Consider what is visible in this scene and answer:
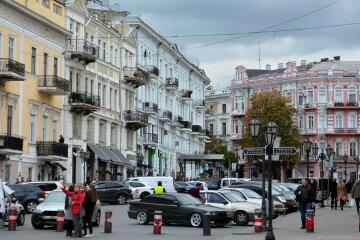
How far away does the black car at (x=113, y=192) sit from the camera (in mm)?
52969

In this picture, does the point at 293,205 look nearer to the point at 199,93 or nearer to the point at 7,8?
the point at 7,8

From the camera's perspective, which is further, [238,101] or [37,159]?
[238,101]

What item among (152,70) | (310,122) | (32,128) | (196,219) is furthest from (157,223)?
(310,122)

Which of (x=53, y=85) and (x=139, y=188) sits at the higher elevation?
(x=53, y=85)

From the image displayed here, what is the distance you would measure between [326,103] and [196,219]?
9003cm

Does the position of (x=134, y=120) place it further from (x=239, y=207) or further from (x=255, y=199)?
(x=239, y=207)

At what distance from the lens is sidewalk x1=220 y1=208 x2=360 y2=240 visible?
90.3ft

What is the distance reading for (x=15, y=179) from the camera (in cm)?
5397

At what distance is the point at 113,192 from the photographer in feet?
174

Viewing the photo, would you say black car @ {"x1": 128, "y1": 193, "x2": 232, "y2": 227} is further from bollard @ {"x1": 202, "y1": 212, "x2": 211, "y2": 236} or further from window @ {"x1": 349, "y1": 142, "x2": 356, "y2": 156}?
window @ {"x1": 349, "y1": 142, "x2": 356, "y2": 156}

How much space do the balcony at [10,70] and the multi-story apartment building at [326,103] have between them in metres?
70.9

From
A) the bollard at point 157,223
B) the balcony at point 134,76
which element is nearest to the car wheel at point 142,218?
the bollard at point 157,223

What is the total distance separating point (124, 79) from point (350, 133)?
54.4 metres

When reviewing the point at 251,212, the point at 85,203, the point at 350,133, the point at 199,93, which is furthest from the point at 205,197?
the point at 350,133
